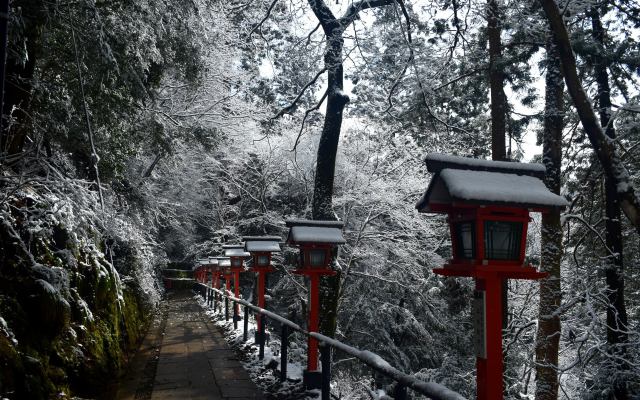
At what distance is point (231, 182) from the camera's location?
72.7 ft

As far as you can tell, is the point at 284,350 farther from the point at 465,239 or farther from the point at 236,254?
the point at 236,254

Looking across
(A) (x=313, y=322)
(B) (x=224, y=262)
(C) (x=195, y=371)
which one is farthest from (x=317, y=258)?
(B) (x=224, y=262)

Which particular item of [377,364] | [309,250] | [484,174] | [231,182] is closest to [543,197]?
[484,174]

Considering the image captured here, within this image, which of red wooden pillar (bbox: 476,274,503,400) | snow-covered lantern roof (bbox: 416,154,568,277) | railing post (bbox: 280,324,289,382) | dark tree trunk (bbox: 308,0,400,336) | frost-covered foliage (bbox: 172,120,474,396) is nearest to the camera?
red wooden pillar (bbox: 476,274,503,400)

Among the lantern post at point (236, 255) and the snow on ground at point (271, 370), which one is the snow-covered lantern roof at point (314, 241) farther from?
the lantern post at point (236, 255)

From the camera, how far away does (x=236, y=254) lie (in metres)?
16.1

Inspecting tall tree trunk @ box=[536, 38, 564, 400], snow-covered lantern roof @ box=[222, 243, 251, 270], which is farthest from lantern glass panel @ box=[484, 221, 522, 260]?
snow-covered lantern roof @ box=[222, 243, 251, 270]

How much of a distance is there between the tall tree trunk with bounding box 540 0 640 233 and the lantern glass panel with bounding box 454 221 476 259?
1.98 metres

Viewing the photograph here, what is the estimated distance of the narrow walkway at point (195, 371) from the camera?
22.2 feet

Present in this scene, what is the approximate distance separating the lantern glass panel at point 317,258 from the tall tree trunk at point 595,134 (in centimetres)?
407

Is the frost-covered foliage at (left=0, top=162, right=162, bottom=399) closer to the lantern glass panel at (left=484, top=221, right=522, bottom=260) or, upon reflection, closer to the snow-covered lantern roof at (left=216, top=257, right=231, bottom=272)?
the lantern glass panel at (left=484, top=221, right=522, bottom=260)

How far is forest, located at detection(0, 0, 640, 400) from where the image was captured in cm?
510

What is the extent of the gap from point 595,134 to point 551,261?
14.8 ft

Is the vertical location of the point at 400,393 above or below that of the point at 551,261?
below
